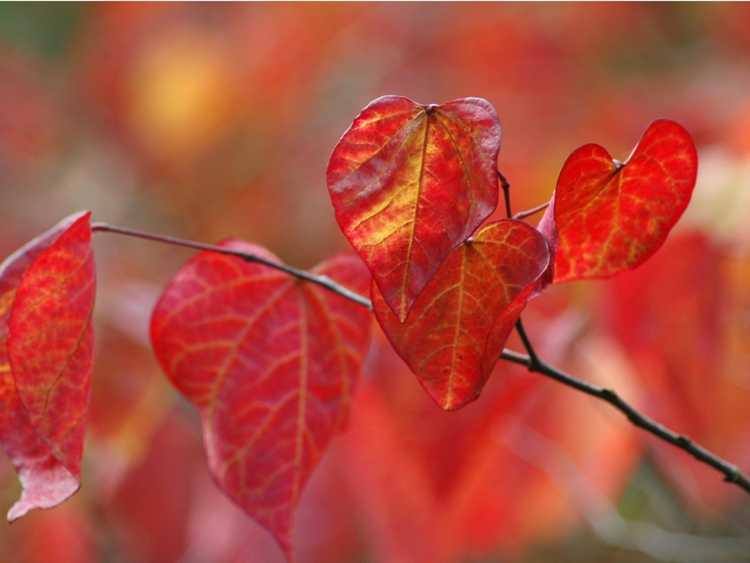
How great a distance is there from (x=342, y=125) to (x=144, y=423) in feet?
3.71

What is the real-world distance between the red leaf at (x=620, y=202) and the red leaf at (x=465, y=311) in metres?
0.02

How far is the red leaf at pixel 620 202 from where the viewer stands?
49cm

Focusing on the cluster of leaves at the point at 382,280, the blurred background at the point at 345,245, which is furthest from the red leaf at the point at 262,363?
the blurred background at the point at 345,245

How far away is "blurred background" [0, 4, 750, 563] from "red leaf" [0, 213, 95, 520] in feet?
1.62

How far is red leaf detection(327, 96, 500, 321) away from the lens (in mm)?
441

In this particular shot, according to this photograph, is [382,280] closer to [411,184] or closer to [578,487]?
[411,184]

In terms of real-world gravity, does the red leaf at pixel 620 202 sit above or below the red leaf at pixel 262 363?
above

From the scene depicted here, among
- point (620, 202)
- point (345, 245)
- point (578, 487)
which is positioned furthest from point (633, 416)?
point (345, 245)

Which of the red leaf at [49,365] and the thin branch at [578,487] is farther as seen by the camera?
the thin branch at [578,487]

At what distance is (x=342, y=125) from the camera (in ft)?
7.95

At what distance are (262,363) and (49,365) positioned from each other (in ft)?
0.59

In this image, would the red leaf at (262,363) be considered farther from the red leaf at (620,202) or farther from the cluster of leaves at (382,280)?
the red leaf at (620,202)

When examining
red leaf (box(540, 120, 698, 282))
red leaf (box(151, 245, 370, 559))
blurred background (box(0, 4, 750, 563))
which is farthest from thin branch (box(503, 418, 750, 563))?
red leaf (box(540, 120, 698, 282))

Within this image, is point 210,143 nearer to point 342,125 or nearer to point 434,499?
point 342,125
